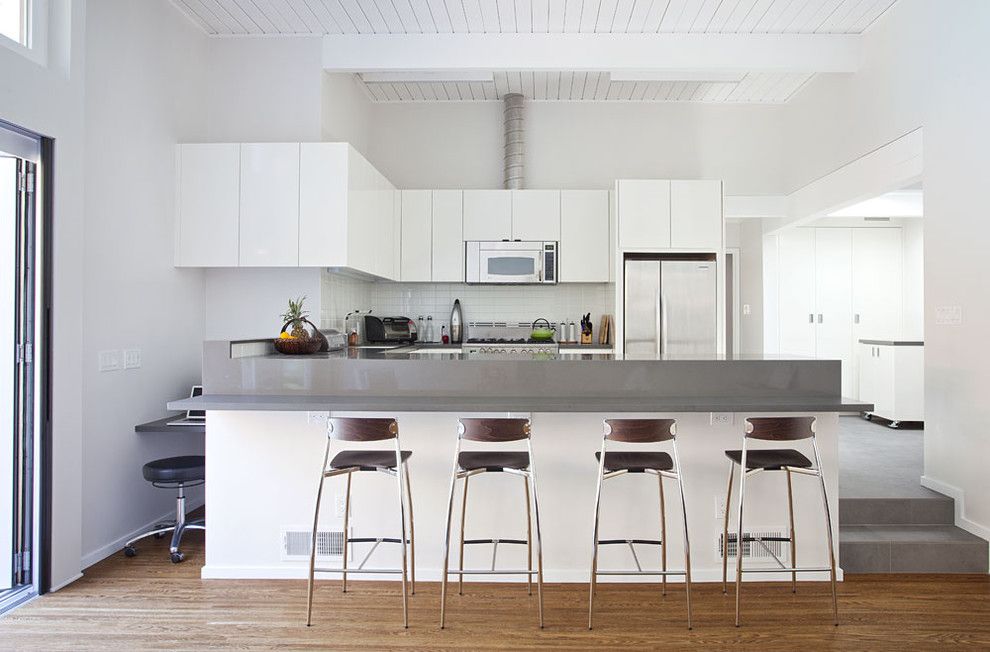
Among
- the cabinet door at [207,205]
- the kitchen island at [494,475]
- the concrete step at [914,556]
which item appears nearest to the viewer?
the kitchen island at [494,475]

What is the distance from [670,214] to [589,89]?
1.44m

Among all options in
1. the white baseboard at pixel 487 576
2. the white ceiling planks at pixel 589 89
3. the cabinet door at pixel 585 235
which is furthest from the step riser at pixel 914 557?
the white ceiling planks at pixel 589 89

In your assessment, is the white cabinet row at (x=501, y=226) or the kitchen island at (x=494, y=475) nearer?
the kitchen island at (x=494, y=475)

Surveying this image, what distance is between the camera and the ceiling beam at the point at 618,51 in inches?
173

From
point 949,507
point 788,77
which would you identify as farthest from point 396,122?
point 949,507

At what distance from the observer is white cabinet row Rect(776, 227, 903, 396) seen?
6867 millimetres

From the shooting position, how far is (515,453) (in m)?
2.77

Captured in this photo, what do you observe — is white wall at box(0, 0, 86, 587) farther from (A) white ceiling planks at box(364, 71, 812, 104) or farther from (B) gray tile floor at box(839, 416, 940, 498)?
(B) gray tile floor at box(839, 416, 940, 498)

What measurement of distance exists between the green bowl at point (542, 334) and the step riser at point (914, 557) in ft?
9.64

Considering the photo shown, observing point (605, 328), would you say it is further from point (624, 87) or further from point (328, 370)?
point (328, 370)

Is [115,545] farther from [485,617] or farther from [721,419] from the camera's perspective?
[721,419]

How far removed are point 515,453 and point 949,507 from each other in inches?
103

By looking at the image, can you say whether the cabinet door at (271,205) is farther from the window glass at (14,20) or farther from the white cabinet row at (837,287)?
the white cabinet row at (837,287)

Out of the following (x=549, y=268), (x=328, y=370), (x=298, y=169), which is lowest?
(x=328, y=370)
